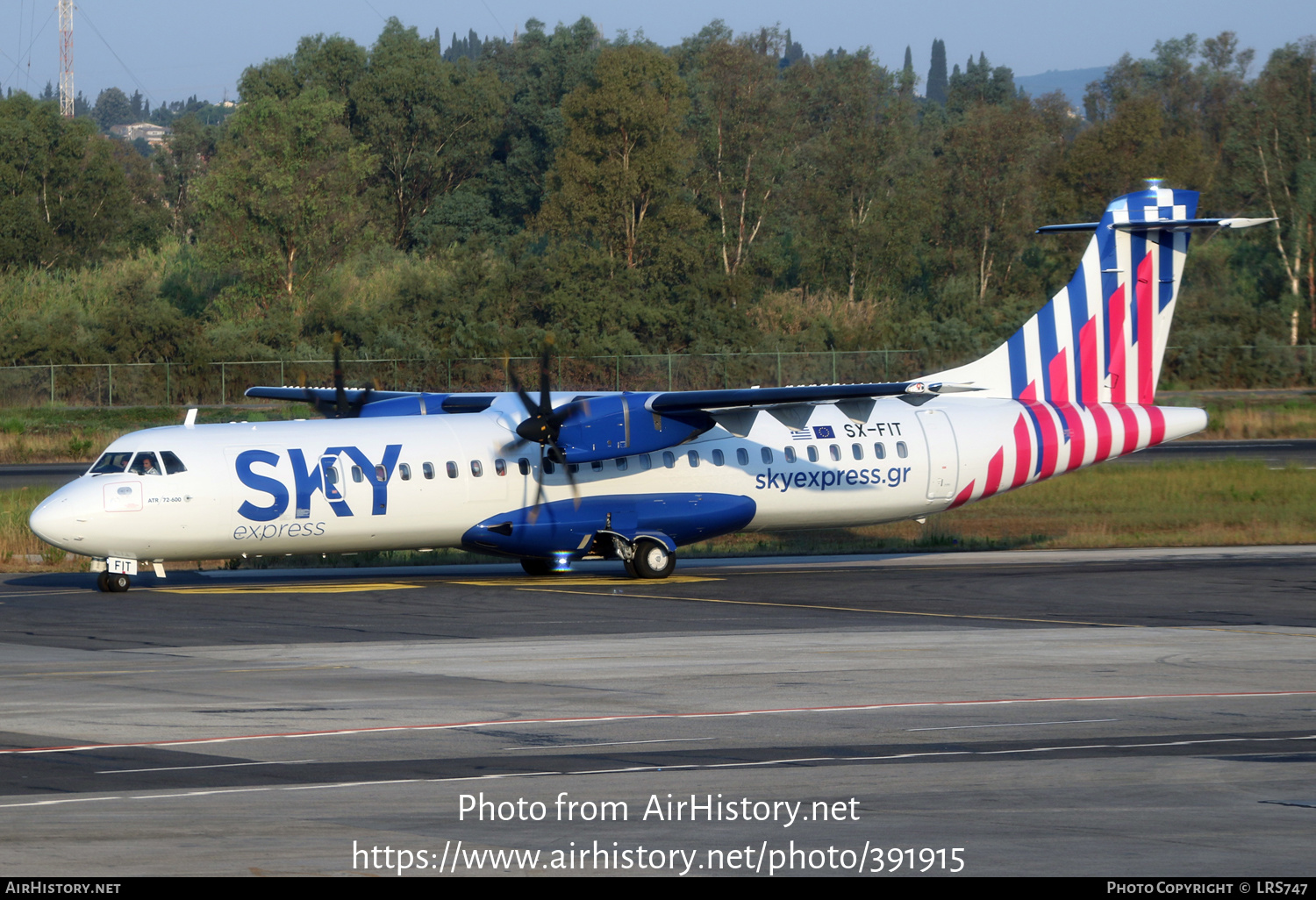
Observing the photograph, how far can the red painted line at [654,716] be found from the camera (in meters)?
11.8

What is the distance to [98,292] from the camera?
238 feet

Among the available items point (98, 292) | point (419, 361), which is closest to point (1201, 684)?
point (419, 361)

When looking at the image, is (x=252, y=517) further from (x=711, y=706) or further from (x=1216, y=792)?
(x=1216, y=792)

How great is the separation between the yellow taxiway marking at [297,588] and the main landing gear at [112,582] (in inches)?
25.0

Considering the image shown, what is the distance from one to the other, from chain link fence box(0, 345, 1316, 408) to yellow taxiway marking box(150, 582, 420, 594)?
36.2 metres

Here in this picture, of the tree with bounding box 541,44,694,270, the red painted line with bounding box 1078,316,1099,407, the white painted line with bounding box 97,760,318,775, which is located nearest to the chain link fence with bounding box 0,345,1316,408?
the tree with bounding box 541,44,694,270

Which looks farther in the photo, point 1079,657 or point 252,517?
point 252,517

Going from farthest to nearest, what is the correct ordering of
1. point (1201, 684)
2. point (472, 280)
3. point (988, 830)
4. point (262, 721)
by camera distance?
point (472, 280) < point (1201, 684) < point (262, 721) < point (988, 830)

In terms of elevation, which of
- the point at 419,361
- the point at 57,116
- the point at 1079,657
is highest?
the point at 57,116

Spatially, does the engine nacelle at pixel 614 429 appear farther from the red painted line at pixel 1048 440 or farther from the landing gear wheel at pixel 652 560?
the red painted line at pixel 1048 440

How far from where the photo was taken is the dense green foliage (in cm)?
6806

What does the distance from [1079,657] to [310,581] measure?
14.3 meters

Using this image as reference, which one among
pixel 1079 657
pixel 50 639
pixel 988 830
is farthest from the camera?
pixel 50 639

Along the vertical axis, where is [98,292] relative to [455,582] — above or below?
above
